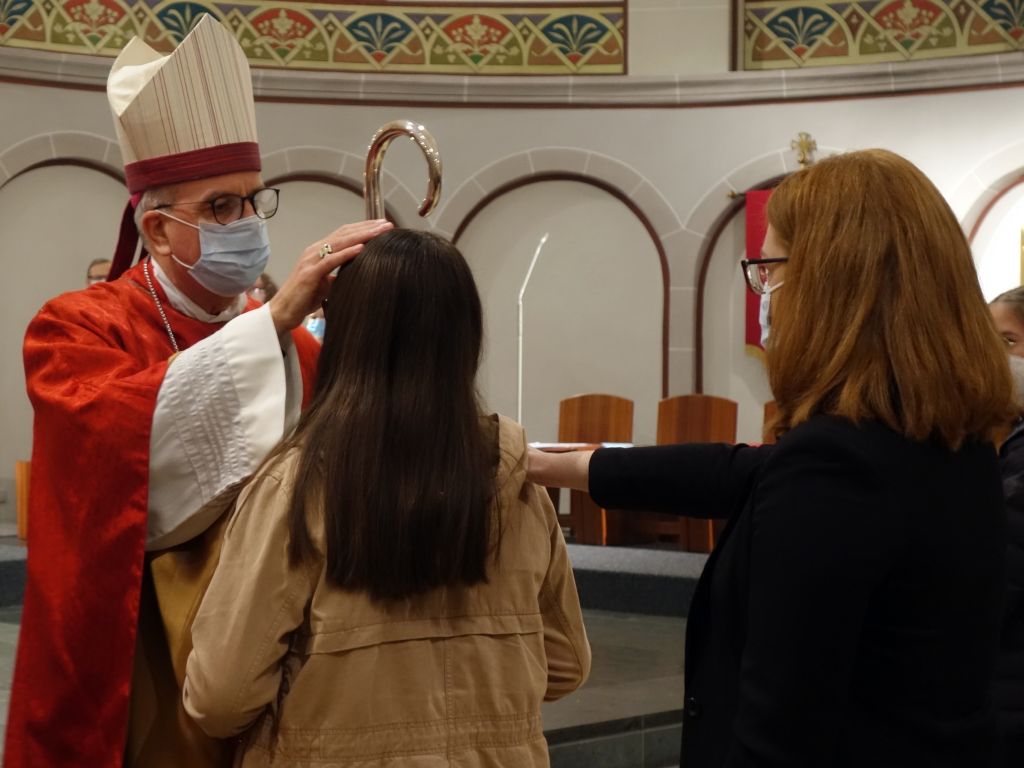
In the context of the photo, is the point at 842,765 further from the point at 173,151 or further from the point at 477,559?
the point at 173,151

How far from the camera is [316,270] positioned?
179cm

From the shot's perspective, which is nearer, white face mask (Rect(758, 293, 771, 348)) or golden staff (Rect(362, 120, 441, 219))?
white face mask (Rect(758, 293, 771, 348))

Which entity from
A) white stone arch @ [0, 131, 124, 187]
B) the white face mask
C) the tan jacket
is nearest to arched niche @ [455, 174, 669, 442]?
white stone arch @ [0, 131, 124, 187]

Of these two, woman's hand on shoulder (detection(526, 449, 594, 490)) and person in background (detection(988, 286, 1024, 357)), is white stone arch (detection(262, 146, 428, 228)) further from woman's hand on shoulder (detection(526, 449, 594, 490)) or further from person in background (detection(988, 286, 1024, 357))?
woman's hand on shoulder (detection(526, 449, 594, 490))

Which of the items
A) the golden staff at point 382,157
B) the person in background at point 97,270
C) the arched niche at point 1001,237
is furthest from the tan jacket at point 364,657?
the arched niche at point 1001,237

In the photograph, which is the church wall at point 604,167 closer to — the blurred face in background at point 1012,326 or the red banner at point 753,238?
the red banner at point 753,238

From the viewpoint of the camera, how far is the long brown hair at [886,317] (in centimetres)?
132

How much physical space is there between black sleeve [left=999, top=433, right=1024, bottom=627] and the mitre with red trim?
4.54 feet

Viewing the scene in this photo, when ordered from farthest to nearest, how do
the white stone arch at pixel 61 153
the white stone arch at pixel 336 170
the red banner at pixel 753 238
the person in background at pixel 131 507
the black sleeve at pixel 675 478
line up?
the white stone arch at pixel 336 170
the red banner at pixel 753 238
the white stone arch at pixel 61 153
the person in background at pixel 131 507
the black sleeve at pixel 675 478

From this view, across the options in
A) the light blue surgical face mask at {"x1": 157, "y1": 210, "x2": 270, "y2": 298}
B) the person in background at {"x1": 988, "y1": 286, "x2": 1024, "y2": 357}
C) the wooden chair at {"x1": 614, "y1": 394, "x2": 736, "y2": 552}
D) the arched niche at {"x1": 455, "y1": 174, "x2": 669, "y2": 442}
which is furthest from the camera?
the arched niche at {"x1": 455, "y1": 174, "x2": 669, "y2": 442}

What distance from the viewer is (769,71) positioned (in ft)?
27.3

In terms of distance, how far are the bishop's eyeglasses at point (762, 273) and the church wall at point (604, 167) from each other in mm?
6697

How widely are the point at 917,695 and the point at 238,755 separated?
86 cm

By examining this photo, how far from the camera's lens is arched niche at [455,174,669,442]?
28.1 ft
